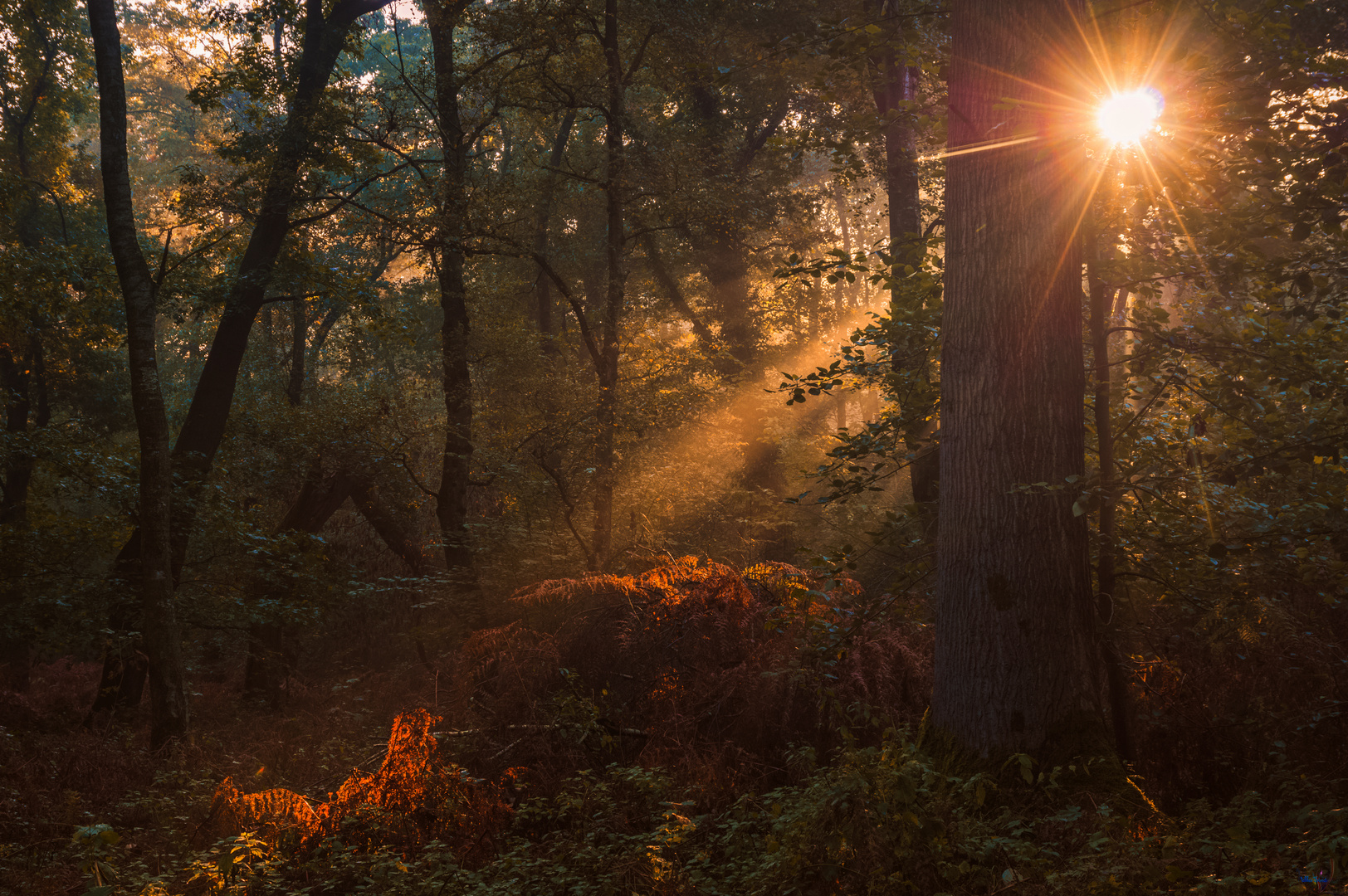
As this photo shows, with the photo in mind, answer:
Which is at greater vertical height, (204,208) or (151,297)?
(204,208)

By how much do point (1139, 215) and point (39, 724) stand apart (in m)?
14.0

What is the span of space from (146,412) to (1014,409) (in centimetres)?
926

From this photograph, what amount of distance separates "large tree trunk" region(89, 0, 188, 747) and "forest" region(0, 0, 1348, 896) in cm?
5

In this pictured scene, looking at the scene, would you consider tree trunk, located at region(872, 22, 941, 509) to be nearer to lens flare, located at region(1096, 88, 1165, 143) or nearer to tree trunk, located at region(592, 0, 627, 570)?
lens flare, located at region(1096, 88, 1165, 143)

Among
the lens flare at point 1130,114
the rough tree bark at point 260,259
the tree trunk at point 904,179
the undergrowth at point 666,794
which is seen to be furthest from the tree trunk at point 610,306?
the lens flare at point 1130,114

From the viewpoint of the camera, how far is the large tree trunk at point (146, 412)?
363 inches

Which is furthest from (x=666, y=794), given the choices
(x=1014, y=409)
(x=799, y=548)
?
(x=799, y=548)

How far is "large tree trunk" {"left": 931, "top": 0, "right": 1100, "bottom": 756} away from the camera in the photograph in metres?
4.82

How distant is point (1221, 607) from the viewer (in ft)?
16.9

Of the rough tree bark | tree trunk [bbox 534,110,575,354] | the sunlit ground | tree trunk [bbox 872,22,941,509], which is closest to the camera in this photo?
tree trunk [bbox 872,22,941,509]

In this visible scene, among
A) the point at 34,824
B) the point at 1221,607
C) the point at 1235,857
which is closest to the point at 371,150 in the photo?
the point at 34,824

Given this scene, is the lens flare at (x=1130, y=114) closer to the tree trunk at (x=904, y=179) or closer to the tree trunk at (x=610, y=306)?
the tree trunk at (x=904, y=179)

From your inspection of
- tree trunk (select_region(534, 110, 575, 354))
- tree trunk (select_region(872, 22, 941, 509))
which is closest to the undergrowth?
tree trunk (select_region(872, 22, 941, 509))

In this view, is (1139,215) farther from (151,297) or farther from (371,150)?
(371,150)
